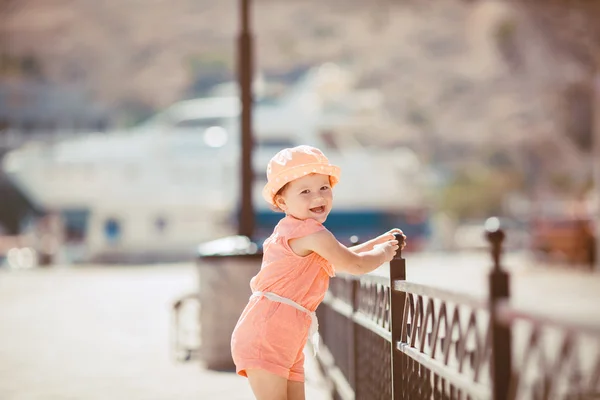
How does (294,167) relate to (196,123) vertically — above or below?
below

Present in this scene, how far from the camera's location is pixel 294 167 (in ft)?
13.0

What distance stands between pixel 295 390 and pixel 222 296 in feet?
16.5

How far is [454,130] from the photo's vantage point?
171 metres

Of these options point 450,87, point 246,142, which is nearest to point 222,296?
point 246,142

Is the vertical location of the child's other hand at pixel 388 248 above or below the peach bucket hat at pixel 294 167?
below

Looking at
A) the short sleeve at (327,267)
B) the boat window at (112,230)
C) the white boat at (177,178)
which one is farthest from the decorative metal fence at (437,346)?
the boat window at (112,230)

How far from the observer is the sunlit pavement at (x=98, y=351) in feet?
25.8

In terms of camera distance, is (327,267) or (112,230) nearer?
(327,267)

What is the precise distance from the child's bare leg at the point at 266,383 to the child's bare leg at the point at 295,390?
13 cm

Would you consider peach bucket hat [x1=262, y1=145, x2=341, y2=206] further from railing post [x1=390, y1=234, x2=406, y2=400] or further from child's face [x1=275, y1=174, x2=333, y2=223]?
railing post [x1=390, y1=234, x2=406, y2=400]

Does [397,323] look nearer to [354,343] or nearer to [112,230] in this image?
[354,343]

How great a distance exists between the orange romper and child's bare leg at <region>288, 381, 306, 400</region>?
88mm

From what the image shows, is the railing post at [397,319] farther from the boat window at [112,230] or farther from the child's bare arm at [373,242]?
the boat window at [112,230]

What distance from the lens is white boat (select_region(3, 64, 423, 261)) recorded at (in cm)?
4350
